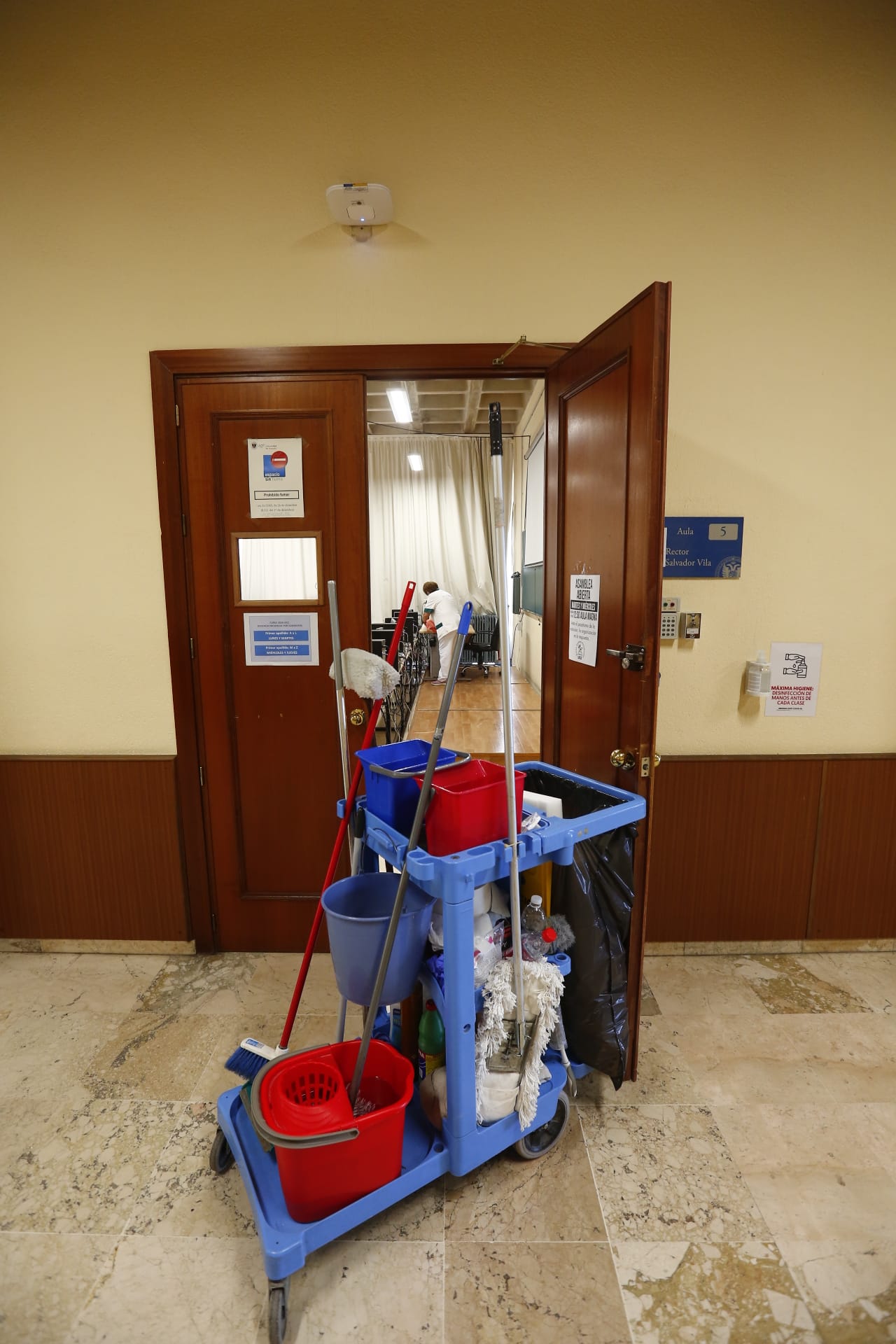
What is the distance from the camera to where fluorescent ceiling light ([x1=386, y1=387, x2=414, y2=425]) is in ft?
21.4

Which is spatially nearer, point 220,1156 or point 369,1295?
point 369,1295

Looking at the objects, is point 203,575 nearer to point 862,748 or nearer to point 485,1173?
point 485,1173

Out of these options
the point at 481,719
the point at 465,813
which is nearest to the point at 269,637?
the point at 465,813

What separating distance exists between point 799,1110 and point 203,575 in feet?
8.18

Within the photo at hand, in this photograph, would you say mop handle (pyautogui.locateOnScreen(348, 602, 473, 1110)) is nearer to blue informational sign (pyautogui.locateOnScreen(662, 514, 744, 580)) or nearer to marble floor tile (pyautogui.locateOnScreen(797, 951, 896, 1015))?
blue informational sign (pyautogui.locateOnScreen(662, 514, 744, 580))

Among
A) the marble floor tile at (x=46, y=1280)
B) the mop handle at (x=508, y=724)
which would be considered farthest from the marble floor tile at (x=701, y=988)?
the marble floor tile at (x=46, y=1280)

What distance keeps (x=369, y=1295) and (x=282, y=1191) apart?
26 cm

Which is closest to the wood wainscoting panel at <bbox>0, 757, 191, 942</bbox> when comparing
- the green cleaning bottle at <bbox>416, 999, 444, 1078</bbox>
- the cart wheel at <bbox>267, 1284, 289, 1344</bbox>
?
the green cleaning bottle at <bbox>416, 999, 444, 1078</bbox>

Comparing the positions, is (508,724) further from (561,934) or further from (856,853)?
(856,853)

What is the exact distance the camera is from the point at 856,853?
2.46m

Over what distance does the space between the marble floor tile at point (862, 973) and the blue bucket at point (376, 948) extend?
1.75 metres

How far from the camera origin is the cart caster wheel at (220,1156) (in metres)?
1.55

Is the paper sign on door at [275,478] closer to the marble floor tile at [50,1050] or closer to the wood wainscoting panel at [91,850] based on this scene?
the wood wainscoting panel at [91,850]

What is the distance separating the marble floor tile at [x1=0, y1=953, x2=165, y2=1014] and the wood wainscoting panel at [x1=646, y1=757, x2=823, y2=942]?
1.95 meters
